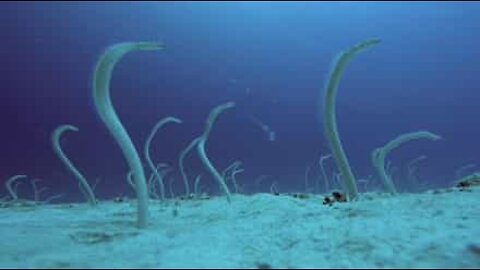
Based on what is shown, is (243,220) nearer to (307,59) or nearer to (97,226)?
(97,226)

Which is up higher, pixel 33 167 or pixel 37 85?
pixel 37 85

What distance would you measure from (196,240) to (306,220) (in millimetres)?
1090

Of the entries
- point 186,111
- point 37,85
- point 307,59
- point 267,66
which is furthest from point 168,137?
point 307,59

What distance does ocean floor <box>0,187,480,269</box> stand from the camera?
3.21m

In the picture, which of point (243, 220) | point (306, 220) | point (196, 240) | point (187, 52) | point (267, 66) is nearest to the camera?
point (196, 240)

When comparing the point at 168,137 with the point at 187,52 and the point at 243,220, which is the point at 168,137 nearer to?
the point at 187,52

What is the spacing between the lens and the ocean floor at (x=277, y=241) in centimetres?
321

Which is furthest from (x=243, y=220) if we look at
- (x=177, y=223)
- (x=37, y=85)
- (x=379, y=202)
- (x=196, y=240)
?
(x=37, y=85)

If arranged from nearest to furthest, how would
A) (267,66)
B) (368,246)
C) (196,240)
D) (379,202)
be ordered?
(368,246) → (196,240) → (379,202) → (267,66)

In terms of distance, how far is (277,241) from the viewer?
147 inches

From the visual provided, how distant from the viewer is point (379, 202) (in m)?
5.31

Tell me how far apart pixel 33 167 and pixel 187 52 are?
12566mm

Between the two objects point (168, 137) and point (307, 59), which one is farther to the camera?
point (307, 59)

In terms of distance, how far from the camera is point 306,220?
447 cm
